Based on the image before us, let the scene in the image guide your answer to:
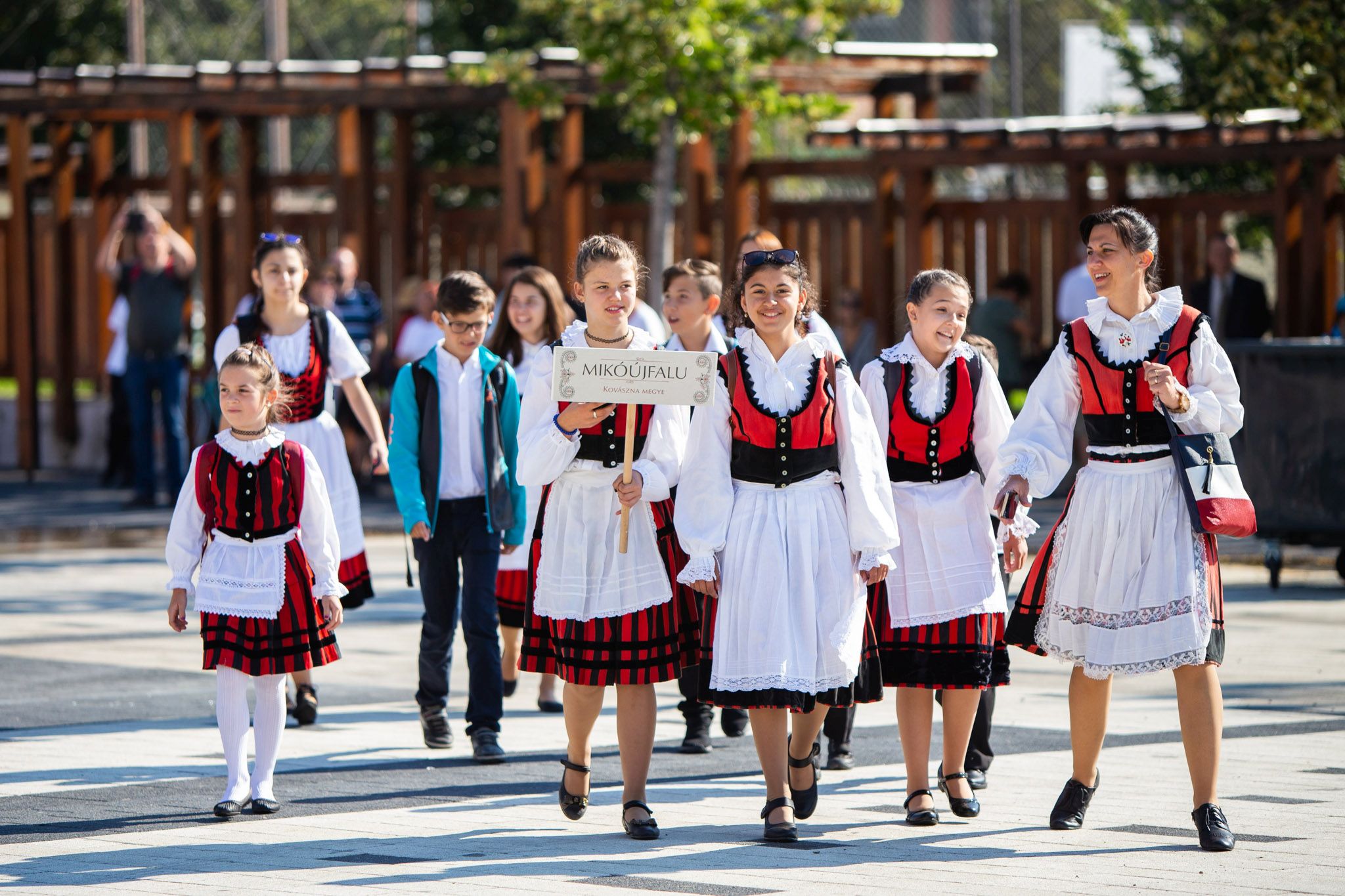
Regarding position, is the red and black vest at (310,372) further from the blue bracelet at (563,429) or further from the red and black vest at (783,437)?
the red and black vest at (783,437)

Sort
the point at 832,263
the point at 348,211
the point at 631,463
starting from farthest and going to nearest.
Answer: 1. the point at 348,211
2. the point at 832,263
3. the point at 631,463

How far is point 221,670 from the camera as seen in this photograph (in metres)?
6.73

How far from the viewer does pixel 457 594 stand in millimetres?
8047

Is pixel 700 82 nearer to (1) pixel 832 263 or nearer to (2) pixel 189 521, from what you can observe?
(1) pixel 832 263

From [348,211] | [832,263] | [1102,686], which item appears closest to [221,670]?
[1102,686]

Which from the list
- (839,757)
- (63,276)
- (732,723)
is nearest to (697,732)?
(732,723)

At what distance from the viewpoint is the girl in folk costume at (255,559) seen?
6.76 meters

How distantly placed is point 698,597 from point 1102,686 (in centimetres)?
125

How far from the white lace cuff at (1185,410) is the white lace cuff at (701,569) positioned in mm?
1397

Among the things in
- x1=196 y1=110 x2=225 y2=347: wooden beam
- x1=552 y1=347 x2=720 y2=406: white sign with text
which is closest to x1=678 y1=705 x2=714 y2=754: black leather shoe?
x1=552 y1=347 x2=720 y2=406: white sign with text

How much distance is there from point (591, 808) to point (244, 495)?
1.49m

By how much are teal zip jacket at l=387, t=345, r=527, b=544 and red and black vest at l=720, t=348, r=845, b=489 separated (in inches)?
61.9

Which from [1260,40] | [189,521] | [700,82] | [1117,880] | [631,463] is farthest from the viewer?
[700,82]

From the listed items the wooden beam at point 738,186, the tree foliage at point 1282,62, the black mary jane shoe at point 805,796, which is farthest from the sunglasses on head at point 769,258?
the wooden beam at point 738,186
